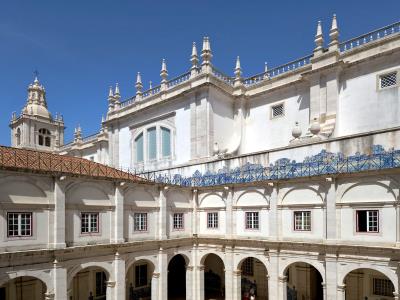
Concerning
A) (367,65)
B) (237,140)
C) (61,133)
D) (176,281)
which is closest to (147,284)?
(176,281)

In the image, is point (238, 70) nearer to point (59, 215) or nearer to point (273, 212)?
point (273, 212)

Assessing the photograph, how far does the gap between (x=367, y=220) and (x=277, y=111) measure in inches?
480

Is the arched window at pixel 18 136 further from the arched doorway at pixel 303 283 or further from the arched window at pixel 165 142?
the arched doorway at pixel 303 283

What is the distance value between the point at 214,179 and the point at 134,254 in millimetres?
7109

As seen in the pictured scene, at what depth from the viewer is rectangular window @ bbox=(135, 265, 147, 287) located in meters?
26.5

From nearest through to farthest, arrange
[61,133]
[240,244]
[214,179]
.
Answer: [240,244] < [214,179] < [61,133]

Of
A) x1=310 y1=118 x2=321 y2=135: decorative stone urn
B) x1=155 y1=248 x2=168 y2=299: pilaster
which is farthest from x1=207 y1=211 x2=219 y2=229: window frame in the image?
x1=310 y1=118 x2=321 y2=135: decorative stone urn

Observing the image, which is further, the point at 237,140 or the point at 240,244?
the point at 237,140

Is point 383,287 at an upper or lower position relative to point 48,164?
lower

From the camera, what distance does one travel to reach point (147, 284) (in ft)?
A: 89.2

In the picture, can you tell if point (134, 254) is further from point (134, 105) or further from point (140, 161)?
point (134, 105)

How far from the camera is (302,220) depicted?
1892 cm

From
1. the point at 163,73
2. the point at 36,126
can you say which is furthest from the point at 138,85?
the point at 36,126

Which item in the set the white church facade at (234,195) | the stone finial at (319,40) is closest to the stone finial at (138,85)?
the white church facade at (234,195)
